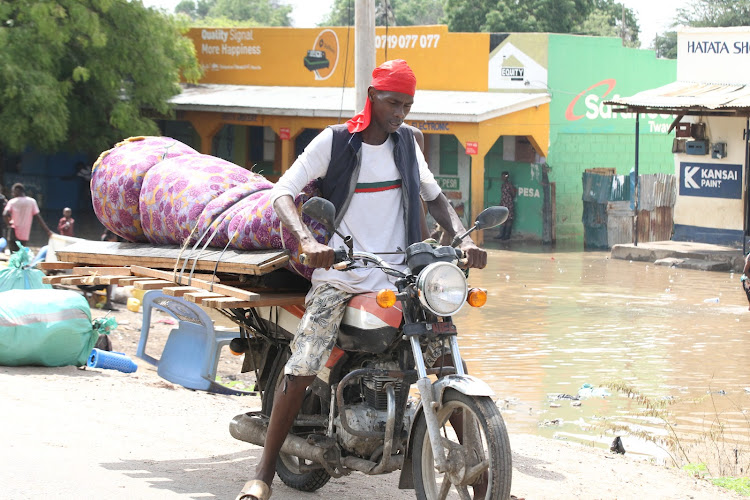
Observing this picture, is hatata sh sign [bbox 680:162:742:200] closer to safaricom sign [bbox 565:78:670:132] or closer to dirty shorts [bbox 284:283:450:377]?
safaricom sign [bbox 565:78:670:132]

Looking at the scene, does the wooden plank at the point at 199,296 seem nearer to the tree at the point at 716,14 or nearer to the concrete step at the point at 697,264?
the concrete step at the point at 697,264

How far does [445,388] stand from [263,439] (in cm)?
128

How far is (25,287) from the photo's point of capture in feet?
29.7

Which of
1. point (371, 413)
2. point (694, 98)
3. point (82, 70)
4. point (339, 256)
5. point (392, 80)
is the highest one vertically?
point (82, 70)

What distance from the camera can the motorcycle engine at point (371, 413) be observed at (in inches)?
167

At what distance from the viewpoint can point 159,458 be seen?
17.5 ft

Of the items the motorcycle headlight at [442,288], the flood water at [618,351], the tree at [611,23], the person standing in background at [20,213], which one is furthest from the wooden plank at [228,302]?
the tree at [611,23]

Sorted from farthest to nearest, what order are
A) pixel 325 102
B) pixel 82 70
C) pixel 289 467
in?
pixel 325 102, pixel 82 70, pixel 289 467

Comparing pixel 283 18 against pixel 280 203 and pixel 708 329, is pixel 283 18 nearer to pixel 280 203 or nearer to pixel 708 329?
pixel 708 329

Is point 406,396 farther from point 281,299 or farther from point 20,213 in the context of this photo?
point 20,213

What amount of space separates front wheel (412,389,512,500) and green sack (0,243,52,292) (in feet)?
19.6

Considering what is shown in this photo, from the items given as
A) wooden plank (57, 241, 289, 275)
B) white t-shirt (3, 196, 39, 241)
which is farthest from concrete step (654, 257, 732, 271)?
wooden plank (57, 241, 289, 275)

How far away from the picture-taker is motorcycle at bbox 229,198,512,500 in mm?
3871

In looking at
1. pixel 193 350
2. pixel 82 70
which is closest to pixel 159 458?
pixel 193 350
